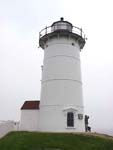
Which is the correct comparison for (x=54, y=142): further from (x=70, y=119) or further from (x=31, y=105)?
(x=31, y=105)

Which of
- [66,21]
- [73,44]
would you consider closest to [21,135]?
[73,44]

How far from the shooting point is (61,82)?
2012cm

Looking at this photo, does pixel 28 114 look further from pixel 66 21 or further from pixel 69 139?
pixel 66 21

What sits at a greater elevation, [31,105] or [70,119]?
[31,105]

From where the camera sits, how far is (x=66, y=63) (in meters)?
20.7

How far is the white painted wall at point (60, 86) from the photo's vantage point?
19562 millimetres

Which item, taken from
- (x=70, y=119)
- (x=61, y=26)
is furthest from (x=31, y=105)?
(x=61, y=26)

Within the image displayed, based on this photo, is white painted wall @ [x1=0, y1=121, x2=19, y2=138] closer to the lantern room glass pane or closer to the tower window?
the tower window

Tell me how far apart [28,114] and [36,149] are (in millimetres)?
8787

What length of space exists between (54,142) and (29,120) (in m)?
7.85

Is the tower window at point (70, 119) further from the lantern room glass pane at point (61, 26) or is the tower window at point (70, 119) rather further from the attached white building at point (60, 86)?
the lantern room glass pane at point (61, 26)

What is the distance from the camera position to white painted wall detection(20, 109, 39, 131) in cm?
2162

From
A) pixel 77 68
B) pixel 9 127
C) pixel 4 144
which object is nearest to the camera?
pixel 4 144

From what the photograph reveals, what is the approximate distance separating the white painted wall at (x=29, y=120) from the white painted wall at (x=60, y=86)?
1.27 metres
